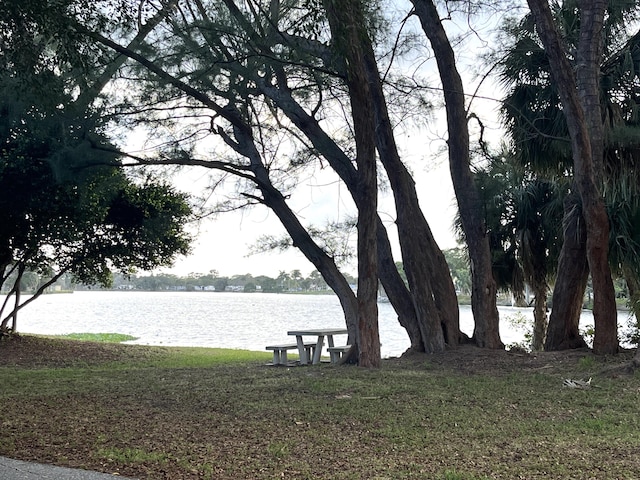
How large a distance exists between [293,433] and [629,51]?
339 inches

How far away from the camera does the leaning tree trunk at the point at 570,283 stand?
11.1 meters

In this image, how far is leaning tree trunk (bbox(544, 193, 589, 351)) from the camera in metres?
11.1

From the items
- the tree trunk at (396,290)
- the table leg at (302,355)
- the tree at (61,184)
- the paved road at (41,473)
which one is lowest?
the paved road at (41,473)

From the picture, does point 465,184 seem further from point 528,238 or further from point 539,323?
point 539,323

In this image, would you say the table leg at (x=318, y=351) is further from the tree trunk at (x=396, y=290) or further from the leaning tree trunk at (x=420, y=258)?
the leaning tree trunk at (x=420, y=258)

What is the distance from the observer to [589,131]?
10.4m

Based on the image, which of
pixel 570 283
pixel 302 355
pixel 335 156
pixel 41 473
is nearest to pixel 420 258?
pixel 335 156

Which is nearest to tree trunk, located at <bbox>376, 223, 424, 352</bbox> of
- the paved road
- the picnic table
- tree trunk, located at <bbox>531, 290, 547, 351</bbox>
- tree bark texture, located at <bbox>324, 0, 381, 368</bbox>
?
the picnic table

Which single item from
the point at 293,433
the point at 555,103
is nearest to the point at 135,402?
the point at 293,433

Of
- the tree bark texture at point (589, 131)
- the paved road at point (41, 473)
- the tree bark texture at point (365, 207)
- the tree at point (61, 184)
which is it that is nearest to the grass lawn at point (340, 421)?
the paved road at point (41, 473)

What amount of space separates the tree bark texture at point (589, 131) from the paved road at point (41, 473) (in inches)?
296

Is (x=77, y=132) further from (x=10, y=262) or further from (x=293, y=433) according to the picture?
(x=293, y=433)

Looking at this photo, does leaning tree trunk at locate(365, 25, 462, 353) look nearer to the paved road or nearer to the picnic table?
the picnic table

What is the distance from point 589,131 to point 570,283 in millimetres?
2411
